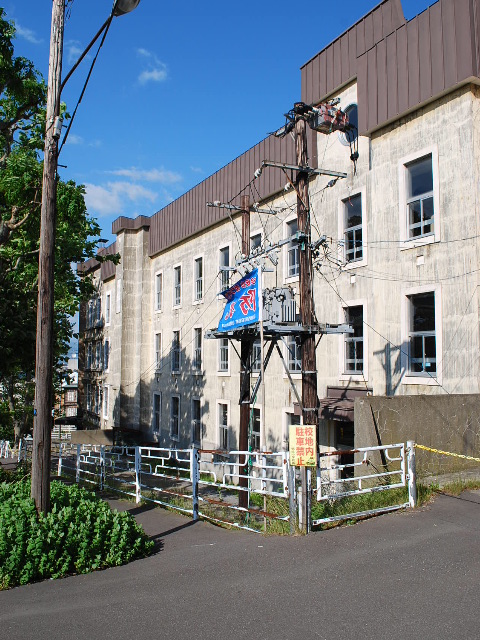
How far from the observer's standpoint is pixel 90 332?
139 ft

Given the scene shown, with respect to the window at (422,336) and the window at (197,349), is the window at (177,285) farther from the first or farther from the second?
the window at (422,336)

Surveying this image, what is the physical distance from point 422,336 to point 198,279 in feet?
46.2

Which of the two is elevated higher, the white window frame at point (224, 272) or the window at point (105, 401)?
the white window frame at point (224, 272)

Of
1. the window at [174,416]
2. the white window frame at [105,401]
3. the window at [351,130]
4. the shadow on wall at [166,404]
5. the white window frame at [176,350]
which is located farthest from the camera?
the white window frame at [105,401]

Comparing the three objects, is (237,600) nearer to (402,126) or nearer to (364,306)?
(364,306)

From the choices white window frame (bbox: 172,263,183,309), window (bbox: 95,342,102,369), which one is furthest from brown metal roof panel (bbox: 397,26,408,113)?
window (bbox: 95,342,102,369)

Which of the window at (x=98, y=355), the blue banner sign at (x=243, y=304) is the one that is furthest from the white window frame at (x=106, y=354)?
the blue banner sign at (x=243, y=304)

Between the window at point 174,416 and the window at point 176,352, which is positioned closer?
the window at point 174,416

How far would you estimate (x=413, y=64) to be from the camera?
582 inches

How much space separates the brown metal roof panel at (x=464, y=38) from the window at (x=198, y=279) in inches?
605

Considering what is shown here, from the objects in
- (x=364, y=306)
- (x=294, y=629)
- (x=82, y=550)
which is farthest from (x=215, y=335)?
(x=294, y=629)

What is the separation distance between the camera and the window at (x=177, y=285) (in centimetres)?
2897

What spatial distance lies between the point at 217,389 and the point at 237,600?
18.4m

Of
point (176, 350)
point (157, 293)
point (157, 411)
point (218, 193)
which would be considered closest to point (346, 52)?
point (218, 193)
